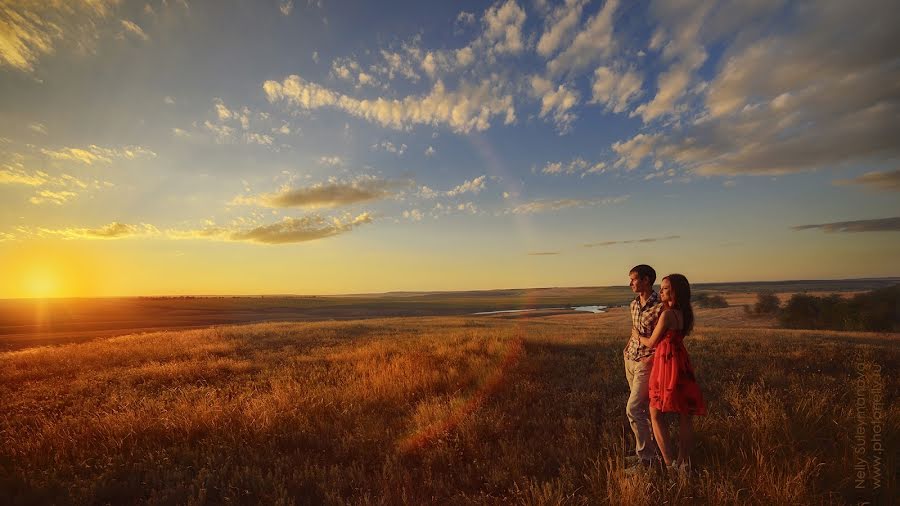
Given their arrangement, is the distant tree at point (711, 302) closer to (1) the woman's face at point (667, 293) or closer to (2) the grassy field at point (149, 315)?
(2) the grassy field at point (149, 315)

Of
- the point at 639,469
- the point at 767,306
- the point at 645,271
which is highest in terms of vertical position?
the point at 645,271

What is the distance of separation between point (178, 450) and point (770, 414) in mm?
7932

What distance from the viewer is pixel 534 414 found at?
615 centimetres

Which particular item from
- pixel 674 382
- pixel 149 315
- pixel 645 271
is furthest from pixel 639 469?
pixel 149 315

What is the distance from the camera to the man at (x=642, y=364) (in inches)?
178

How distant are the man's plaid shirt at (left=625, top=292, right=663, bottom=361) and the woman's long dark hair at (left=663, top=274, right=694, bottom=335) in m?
0.21

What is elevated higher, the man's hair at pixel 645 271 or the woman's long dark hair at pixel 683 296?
the man's hair at pixel 645 271

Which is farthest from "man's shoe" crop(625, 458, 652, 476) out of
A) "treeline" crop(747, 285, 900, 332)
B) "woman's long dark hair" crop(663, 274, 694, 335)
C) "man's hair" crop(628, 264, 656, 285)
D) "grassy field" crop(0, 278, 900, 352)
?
"treeline" crop(747, 285, 900, 332)

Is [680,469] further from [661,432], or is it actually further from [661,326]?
[661,326]

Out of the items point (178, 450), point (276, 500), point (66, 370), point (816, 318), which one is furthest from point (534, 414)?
point (816, 318)

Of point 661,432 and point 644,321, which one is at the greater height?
point 644,321

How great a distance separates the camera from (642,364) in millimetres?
4590

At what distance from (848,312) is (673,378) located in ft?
212

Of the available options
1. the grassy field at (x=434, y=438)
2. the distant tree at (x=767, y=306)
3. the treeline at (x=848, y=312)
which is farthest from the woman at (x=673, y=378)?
the distant tree at (x=767, y=306)
